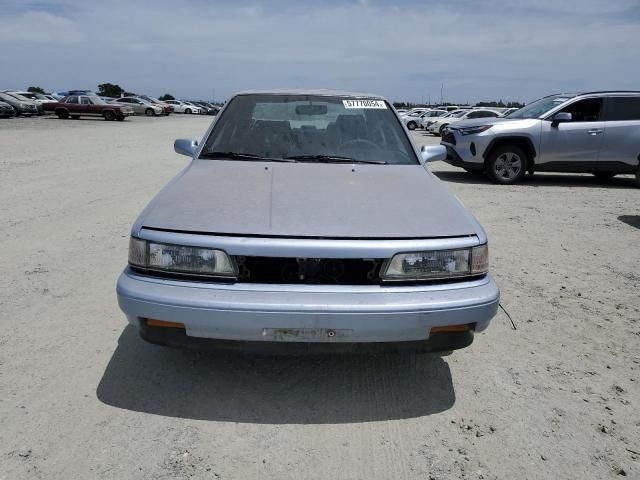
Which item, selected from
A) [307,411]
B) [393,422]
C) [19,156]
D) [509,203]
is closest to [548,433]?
[393,422]

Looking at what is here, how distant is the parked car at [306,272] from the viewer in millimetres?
2414

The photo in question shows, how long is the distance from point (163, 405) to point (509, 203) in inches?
278

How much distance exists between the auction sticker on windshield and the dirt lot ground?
6.04 feet

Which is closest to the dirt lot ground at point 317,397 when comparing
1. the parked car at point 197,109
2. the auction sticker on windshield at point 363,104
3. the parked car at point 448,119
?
the auction sticker on windshield at point 363,104

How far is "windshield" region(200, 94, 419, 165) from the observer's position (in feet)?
12.2

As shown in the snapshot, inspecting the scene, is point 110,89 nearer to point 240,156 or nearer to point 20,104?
point 20,104

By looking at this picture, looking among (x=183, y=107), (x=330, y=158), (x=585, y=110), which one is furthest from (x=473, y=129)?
(x=183, y=107)

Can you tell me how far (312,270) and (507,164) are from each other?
29.0ft

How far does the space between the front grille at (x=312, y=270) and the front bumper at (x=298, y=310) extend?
81mm

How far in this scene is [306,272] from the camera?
259 cm

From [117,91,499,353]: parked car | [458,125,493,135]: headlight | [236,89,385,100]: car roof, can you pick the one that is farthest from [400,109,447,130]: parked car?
[117,91,499,353]: parked car

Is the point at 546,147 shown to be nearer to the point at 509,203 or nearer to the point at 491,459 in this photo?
the point at 509,203

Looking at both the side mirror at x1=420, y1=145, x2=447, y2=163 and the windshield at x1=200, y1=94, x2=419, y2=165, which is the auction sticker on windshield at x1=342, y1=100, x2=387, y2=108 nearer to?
the windshield at x1=200, y1=94, x2=419, y2=165

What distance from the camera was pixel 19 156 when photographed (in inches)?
484
